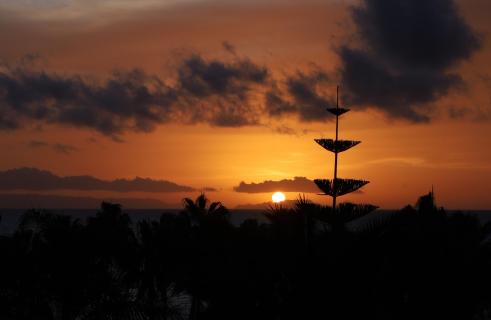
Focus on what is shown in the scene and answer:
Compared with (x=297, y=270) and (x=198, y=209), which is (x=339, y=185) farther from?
(x=198, y=209)

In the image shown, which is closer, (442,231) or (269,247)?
(269,247)

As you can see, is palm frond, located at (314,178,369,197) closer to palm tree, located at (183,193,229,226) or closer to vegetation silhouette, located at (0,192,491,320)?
vegetation silhouette, located at (0,192,491,320)

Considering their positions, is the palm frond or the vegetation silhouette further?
the palm frond

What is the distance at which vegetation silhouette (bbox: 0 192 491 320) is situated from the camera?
15383mm

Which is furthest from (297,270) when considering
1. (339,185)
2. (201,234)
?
(201,234)

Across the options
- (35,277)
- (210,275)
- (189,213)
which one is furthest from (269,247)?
(189,213)

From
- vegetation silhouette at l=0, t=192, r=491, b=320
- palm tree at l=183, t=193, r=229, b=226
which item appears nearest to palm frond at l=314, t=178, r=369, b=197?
vegetation silhouette at l=0, t=192, r=491, b=320

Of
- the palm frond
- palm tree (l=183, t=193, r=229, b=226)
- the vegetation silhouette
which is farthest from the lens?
palm tree (l=183, t=193, r=229, b=226)

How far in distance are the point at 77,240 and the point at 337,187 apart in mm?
7074

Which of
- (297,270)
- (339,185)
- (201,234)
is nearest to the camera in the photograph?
(297,270)

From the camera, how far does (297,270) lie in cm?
1569

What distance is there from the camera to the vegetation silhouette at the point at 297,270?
15383 mm

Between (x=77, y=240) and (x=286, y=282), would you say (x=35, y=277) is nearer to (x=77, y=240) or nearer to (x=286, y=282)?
(x=77, y=240)

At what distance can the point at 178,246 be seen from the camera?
3092cm
